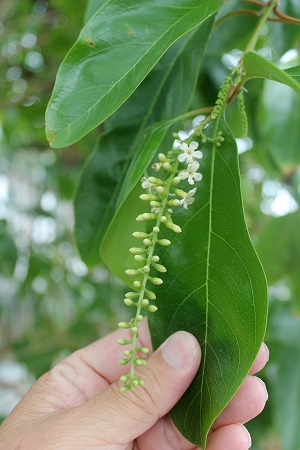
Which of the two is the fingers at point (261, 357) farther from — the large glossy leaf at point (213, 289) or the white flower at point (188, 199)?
the white flower at point (188, 199)

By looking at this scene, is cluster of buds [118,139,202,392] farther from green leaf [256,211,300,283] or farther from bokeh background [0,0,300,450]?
green leaf [256,211,300,283]

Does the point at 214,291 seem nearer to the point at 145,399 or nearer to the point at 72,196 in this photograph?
the point at 145,399

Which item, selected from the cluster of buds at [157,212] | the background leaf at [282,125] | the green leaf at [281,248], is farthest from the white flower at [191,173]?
the green leaf at [281,248]

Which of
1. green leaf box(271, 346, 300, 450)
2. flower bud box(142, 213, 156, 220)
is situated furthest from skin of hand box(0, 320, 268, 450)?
green leaf box(271, 346, 300, 450)

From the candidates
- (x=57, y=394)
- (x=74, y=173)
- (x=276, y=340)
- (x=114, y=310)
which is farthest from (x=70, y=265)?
(x=57, y=394)

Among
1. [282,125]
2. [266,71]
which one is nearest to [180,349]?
[266,71]

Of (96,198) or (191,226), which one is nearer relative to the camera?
(191,226)

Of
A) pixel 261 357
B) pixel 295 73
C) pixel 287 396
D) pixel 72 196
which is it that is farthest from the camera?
pixel 72 196

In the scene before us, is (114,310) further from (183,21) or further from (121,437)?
(183,21)
